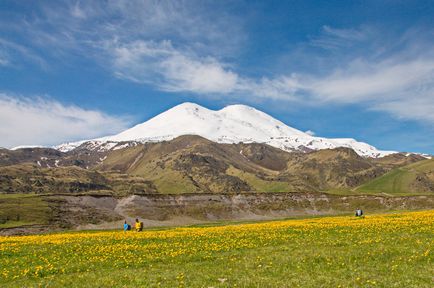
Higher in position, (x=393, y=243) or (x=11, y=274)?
(x=393, y=243)

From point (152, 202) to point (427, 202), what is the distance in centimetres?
11450

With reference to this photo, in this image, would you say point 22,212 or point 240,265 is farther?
point 22,212

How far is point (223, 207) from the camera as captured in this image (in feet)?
545

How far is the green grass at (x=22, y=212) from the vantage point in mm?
113438

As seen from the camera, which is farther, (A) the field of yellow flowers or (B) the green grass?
(B) the green grass

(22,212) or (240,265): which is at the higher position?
(240,265)

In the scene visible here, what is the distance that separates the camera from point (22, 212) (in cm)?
12169

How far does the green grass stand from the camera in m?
113

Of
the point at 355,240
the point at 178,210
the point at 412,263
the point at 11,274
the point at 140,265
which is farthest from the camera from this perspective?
the point at 178,210

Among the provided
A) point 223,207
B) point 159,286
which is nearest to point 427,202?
point 223,207

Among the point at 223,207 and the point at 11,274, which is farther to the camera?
the point at 223,207

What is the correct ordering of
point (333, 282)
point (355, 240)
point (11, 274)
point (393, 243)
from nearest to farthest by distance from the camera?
point (333, 282) < point (11, 274) < point (393, 243) < point (355, 240)

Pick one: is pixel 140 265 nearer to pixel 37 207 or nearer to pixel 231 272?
pixel 231 272

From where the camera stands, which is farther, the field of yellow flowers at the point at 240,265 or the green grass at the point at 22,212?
the green grass at the point at 22,212
